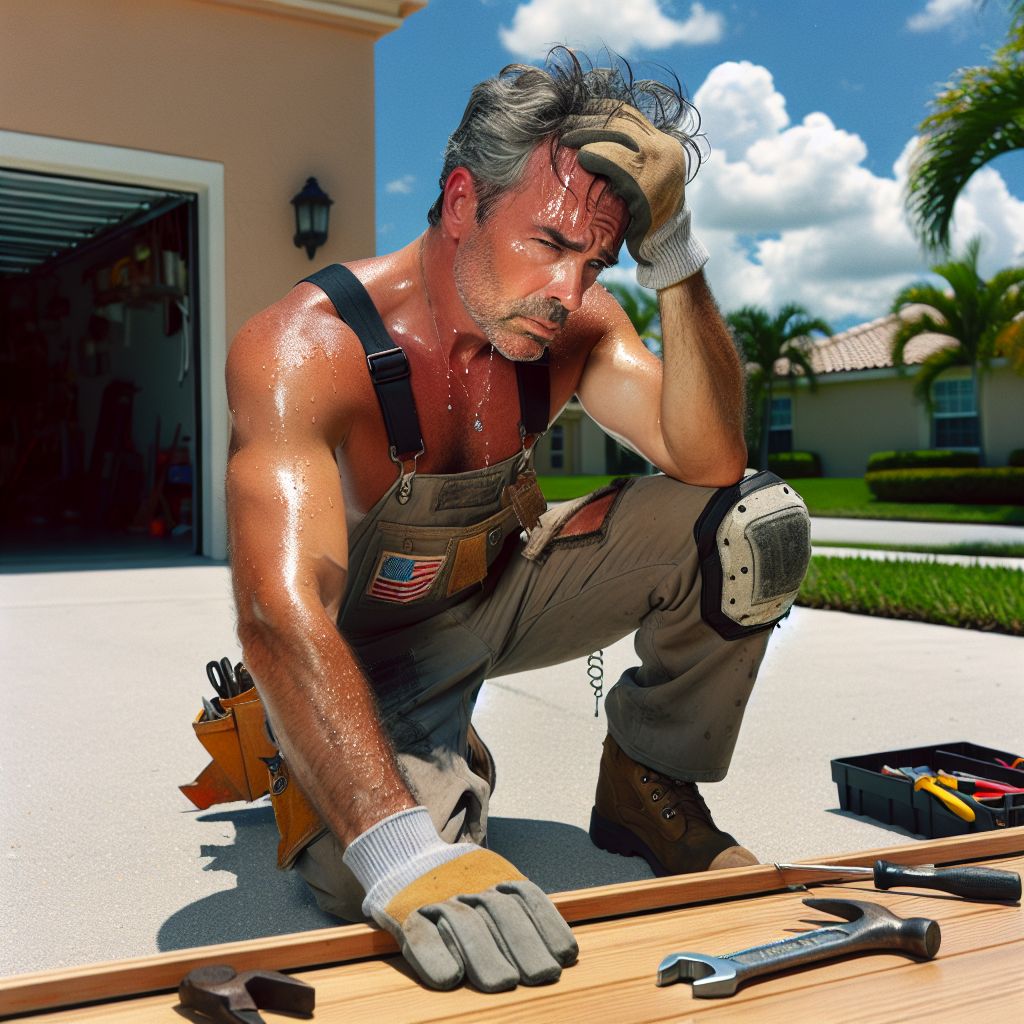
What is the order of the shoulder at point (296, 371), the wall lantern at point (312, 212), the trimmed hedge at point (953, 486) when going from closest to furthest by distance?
the shoulder at point (296, 371) → the wall lantern at point (312, 212) → the trimmed hedge at point (953, 486)

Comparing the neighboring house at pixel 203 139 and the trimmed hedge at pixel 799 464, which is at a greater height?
the neighboring house at pixel 203 139

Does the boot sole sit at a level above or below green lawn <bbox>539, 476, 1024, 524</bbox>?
below

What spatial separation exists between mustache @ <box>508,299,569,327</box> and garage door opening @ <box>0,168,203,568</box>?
6.74 m

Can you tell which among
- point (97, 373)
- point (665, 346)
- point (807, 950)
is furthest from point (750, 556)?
point (97, 373)

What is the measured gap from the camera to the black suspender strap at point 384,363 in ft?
6.21

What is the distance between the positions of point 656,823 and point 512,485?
72 cm

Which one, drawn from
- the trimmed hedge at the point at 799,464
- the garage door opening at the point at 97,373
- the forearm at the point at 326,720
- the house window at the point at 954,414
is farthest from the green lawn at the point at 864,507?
the forearm at the point at 326,720

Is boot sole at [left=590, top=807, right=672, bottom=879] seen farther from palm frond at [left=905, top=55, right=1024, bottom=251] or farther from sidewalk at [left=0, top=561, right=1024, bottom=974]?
palm frond at [left=905, top=55, right=1024, bottom=251]

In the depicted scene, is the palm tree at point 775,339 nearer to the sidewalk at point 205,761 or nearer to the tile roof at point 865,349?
the tile roof at point 865,349

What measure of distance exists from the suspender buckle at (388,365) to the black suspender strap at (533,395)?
1.18ft

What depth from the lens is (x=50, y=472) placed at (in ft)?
44.4

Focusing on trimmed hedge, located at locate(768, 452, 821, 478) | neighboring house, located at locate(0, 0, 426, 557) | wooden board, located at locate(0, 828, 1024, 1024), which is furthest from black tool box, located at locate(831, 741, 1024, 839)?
trimmed hedge, located at locate(768, 452, 821, 478)

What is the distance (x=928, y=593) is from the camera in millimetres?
5789

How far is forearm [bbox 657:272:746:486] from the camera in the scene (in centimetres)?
211
